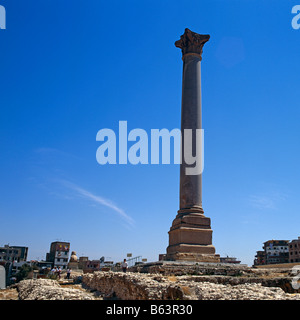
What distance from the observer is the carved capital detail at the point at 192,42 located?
Result: 750 inches

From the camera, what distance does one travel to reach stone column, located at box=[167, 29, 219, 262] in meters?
15.3

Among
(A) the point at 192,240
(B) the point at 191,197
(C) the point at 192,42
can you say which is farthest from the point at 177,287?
(C) the point at 192,42

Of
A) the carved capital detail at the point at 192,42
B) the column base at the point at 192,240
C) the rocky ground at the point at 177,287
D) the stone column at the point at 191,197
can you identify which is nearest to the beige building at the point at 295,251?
the column base at the point at 192,240

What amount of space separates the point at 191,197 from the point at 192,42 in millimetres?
9379

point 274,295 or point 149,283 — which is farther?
point 149,283

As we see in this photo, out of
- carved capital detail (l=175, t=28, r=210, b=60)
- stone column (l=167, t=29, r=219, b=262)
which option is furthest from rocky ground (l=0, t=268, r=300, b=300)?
carved capital detail (l=175, t=28, r=210, b=60)

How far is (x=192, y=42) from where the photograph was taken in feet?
63.2

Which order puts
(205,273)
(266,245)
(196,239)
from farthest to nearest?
(266,245) < (196,239) < (205,273)

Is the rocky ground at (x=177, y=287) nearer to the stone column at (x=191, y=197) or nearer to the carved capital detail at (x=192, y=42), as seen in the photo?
the stone column at (x=191, y=197)
